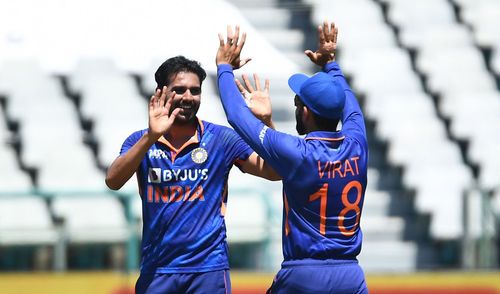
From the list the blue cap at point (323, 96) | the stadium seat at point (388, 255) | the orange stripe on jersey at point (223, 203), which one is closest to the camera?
the blue cap at point (323, 96)

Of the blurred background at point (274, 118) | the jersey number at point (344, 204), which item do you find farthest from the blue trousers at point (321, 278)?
the blurred background at point (274, 118)

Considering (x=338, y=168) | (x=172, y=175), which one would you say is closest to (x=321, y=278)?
(x=338, y=168)

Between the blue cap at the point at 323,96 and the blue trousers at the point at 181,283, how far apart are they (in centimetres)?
93

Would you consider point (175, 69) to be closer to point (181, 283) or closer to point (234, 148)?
point (234, 148)

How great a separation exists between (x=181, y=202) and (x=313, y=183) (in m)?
0.67

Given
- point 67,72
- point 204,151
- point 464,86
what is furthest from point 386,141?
point 204,151

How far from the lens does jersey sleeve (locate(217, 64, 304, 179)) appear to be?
17.2ft

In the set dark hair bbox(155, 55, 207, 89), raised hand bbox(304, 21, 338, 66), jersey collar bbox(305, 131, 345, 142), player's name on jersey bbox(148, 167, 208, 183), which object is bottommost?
player's name on jersey bbox(148, 167, 208, 183)

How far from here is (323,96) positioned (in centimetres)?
522

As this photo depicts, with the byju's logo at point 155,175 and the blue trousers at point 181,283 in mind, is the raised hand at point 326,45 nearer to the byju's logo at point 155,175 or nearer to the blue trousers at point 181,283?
the byju's logo at point 155,175

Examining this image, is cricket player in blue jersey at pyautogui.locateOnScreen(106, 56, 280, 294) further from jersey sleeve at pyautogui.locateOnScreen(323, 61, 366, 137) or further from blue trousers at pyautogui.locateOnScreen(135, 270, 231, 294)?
jersey sleeve at pyautogui.locateOnScreen(323, 61, 366, 137)

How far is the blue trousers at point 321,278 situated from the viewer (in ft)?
17.3

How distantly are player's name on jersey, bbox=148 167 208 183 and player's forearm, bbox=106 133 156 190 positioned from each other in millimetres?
148

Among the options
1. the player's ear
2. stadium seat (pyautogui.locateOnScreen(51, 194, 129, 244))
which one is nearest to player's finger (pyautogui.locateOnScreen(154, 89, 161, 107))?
the player's ear
